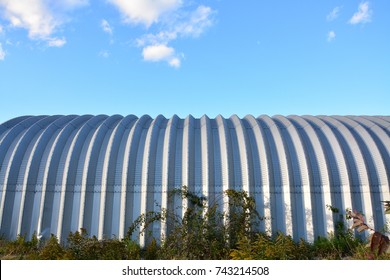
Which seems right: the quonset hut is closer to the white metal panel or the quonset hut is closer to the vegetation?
the white metal panel

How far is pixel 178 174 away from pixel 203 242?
4092mm

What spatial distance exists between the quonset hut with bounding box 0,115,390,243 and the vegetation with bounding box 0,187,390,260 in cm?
61

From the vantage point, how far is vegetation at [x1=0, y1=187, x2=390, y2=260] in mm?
10766

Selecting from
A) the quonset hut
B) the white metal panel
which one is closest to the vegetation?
the quonset hut

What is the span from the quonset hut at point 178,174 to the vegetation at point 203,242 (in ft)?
1.99

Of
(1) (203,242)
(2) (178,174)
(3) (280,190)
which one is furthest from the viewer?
(2) (178,174)

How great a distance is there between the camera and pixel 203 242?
470 inches

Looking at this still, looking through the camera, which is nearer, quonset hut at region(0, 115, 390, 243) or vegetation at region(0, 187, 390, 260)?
vegetation at region(0, 187, 390, 260)

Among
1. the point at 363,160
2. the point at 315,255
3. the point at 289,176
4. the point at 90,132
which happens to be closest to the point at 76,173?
the point at 90,132

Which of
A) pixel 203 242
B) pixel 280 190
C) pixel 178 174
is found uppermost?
pixel 178 174

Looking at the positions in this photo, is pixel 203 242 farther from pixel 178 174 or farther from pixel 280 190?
pixel 280 190

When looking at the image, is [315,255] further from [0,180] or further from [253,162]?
[0,180]

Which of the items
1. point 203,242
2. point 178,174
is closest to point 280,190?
point 178,174

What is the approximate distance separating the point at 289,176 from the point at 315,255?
373cm
